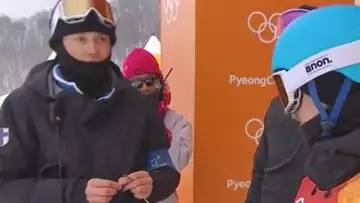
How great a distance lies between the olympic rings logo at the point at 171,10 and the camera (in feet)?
14.0

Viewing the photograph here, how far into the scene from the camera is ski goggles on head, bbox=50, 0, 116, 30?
252 centimetres

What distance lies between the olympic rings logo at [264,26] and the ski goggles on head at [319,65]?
6.58 ft

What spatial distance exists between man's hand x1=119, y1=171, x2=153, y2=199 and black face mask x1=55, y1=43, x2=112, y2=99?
0.28 meters

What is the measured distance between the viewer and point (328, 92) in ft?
5.38

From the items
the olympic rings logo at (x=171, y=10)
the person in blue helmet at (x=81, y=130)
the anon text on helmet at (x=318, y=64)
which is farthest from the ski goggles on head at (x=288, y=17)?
the olympic rings logo at (x=171, y=10)

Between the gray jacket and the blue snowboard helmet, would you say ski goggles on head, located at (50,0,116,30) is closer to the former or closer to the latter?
the blue snowboard helmet

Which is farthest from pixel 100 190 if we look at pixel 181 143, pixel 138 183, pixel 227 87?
pixel 227 87

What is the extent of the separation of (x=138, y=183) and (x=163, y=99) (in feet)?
4.85

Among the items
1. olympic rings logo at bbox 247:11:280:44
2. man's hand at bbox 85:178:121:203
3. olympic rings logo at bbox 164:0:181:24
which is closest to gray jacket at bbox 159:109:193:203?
olympic rings logo at bbox 247:11:280:44

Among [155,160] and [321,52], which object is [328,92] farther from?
[155,160]

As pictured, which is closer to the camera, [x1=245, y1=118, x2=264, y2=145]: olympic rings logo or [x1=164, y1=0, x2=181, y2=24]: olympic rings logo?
[x1=245, y1=118, x2=264, y2=145]: olympic rings logo

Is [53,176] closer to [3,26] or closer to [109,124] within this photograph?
[109,124]

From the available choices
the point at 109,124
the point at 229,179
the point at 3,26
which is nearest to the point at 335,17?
the point at 109,124

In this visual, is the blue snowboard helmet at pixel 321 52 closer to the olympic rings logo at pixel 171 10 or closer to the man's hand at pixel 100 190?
the man's hand at pixel 100 190
